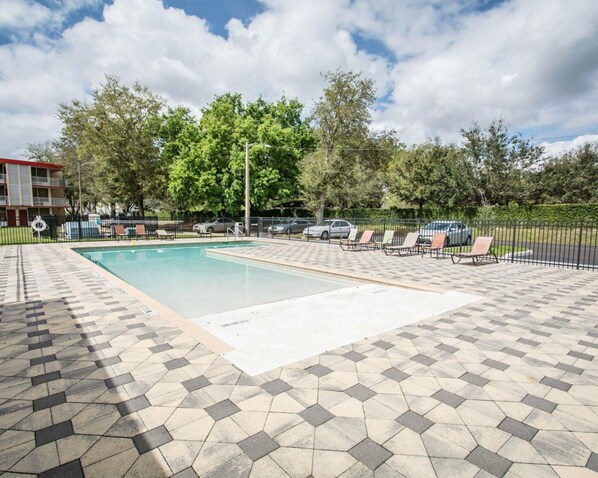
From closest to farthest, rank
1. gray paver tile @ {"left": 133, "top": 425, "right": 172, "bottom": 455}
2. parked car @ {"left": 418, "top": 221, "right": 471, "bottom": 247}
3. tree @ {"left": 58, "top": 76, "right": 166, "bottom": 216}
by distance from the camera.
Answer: gray paver tile @ {"left": 133, "top": 425, "right": 172, "bottom": 455}, parked car @ {"left": 418, "top": 221, "right": 471, "bottom": 247}, tree @ {"left": 58, "top": 76, "right": 166, "bottom": 216}

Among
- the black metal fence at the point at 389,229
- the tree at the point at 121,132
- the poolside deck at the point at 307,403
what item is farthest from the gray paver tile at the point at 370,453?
the tree at the point at 121,132

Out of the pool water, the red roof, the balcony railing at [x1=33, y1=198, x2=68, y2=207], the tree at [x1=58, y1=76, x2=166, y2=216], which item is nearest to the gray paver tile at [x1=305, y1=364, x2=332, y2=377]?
the pool water

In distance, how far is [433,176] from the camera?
28750 millimetres

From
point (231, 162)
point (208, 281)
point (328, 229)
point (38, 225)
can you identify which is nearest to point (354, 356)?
point (208, 281)

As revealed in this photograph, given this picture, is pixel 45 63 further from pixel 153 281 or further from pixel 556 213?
pixel 556 213

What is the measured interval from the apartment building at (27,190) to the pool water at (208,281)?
3325 cm

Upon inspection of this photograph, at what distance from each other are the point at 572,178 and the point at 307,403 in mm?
38929

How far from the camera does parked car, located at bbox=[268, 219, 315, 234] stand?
23194 mm

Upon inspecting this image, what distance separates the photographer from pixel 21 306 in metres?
5.51

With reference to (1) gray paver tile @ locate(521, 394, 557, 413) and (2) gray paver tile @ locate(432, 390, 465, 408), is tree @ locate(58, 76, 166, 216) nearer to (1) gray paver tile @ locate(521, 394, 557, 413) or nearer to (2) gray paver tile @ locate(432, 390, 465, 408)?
(2) gray paver tile @ locate(432, 390, 465, 408)

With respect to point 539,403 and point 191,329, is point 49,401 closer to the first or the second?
point 191,329

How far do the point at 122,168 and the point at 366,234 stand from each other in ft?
93.3

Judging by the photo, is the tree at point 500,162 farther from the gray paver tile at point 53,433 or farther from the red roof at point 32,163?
the red roof at point 32,163

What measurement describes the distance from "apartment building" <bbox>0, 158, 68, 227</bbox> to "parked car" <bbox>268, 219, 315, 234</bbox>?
31.4 m
